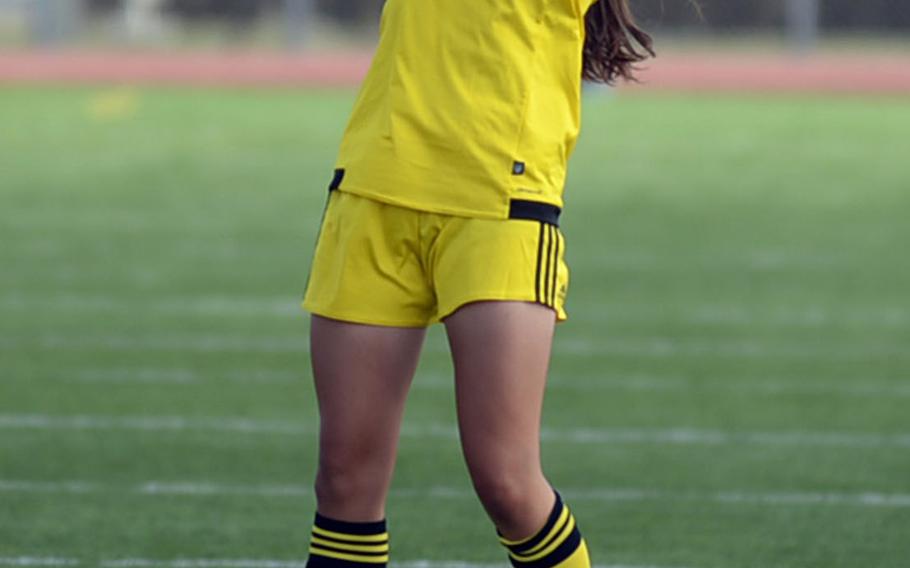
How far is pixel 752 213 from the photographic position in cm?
1418

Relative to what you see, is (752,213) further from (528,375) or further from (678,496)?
(528,375)

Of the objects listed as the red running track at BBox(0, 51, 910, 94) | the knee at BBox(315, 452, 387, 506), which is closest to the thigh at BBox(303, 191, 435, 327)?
the knee at BBox(315, 452, 387, 506)

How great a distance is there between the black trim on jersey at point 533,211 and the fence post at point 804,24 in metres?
19.2

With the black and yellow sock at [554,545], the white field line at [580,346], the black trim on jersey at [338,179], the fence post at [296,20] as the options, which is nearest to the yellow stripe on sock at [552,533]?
the black and yellow sock at [554,545]

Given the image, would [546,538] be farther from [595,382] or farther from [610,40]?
[595,382]

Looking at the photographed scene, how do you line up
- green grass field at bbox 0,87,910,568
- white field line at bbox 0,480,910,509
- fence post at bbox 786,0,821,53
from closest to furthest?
green grass field at bbox 0,87,910,568, white field line at bbox 0,480,910,509, fence post at bbox 786,0,821,53

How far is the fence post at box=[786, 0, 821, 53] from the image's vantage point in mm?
22250

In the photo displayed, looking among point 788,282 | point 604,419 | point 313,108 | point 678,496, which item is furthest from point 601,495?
point 313,108

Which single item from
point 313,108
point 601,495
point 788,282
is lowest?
point 313,108

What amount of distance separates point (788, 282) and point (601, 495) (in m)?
5.14

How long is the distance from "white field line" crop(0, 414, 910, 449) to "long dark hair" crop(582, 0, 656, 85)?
3495 millimetres

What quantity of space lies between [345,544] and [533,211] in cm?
70

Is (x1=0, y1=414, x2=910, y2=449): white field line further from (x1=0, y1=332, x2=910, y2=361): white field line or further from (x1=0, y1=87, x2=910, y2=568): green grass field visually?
(x1=0, y1=332, x2=910, y2=361): white field line

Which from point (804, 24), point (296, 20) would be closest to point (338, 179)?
point (804, 24)
